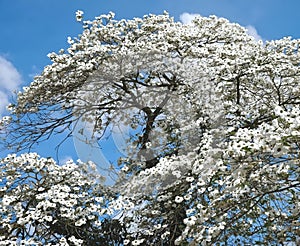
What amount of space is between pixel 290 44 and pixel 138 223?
332cm

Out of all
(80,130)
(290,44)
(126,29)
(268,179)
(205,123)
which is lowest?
(268,179)

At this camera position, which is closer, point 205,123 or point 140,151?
point 205,123

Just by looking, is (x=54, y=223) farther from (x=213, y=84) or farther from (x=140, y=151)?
(x=213, y=84)

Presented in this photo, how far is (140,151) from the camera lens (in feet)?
20.8

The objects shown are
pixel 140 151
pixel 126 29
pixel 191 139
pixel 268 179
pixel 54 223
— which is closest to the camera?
pixel 268 179

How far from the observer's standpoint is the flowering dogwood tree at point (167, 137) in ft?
12.3

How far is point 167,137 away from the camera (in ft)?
20.3

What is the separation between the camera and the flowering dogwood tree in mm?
3764

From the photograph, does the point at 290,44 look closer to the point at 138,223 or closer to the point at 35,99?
the point at 138,223

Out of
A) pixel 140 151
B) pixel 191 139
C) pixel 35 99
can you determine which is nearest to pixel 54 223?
pixel 140 151

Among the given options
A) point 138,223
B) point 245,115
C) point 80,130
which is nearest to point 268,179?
point 245,115

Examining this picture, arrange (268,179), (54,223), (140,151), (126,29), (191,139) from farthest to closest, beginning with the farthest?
(126,29) → (140,151) → (191,139) → (54,223) → (268,179)

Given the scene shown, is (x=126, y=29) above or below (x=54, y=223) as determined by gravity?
above

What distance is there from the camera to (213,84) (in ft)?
19.8
